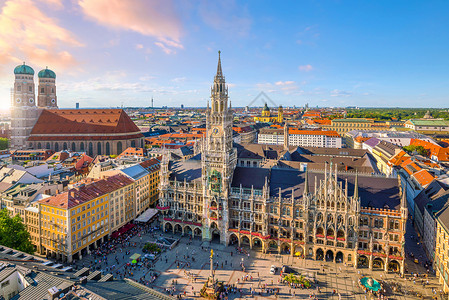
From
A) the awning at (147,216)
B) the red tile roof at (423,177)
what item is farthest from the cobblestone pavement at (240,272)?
the red tile roof at (423,177)

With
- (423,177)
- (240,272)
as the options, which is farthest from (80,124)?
(423,177)

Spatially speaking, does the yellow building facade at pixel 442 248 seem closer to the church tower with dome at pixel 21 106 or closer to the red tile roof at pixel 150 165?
the red tile roof at pixel 150 165

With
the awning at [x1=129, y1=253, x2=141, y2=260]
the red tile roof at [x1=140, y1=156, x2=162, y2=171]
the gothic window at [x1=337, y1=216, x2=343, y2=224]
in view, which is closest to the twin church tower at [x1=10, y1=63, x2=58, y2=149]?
the red tile roof at [x1=140, y1=156, x2=162, y2=171]

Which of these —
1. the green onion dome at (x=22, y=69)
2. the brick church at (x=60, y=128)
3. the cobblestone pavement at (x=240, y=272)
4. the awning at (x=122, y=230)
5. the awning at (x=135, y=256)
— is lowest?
the cobblestone pavement at (x=240, y=272)

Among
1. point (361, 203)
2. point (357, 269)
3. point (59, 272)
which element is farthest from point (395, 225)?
point (59, 272)

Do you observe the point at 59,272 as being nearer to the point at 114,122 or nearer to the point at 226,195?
the point at 226,195

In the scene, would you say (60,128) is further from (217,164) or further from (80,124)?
(217,164)

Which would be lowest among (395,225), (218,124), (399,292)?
(399,292)

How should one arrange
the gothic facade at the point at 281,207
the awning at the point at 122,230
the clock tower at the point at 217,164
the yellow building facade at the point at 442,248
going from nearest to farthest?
the yellow building facade at the point at 442,248 < the gothic facade at the point at 281,207 < the clock tower at the point at 217,164 < the awning at the point at 122,230
